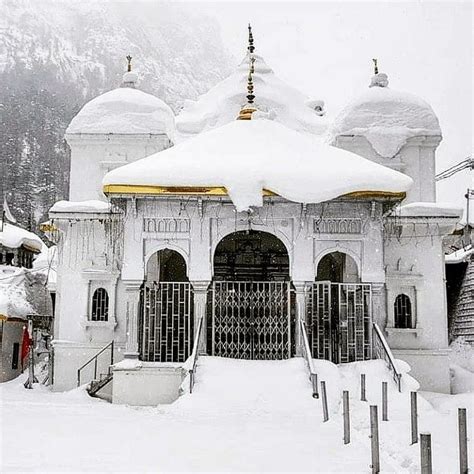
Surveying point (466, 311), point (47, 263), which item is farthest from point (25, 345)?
point (466, 311)

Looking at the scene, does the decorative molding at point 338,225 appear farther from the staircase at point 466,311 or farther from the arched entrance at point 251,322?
the staircase at point 466,311

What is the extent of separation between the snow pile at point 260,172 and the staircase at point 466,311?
32.6 feet

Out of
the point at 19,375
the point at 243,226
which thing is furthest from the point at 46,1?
the point at 243,226

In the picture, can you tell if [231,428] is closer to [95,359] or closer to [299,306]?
[299,306]

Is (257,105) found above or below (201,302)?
above

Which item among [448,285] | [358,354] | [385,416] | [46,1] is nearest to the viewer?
[385,416]

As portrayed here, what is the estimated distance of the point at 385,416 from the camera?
13.1m

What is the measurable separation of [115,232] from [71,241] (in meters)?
1.35

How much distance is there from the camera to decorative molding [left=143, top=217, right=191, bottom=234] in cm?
1794

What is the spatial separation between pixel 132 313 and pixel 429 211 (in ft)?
26.5

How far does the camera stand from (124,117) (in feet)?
73.5

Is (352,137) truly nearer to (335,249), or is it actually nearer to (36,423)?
(335,249)

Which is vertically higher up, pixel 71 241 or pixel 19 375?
pixel 71 241

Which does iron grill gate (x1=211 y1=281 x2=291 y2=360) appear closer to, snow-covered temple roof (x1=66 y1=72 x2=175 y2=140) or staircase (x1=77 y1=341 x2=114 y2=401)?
staircase (x1=77 y1=341 x2=114 y2=401)
